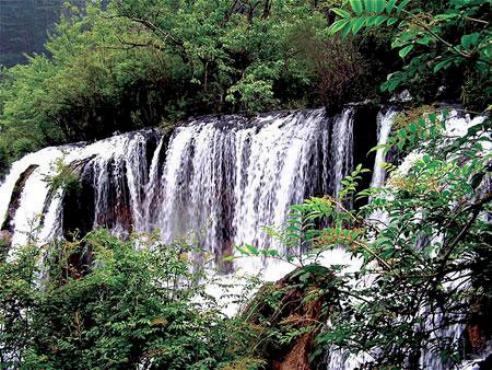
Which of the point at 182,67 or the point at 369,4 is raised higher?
the point at 182,67

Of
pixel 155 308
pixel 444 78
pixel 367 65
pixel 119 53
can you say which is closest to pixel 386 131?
pixel 444 78

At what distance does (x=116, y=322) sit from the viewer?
15.1 feet

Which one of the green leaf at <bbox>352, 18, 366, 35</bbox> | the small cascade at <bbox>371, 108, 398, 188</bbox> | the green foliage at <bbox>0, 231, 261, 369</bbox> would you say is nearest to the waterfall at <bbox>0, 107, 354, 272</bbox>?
the small cascade at <bbox>371, 108, 398, 188</bbox>

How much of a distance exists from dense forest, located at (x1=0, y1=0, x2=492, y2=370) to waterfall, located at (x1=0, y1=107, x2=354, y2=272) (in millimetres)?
56

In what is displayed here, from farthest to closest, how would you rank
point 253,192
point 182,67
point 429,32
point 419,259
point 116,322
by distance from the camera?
point 182,67 < point 253,192 < point 116,322 < point 419,259 < point 429,32

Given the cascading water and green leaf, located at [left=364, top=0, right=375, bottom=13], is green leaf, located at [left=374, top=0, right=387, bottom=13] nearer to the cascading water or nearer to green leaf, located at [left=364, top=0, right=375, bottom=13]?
green leaf, located at [left=364, top=0, right=375, bottom=13]

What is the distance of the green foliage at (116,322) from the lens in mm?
4438

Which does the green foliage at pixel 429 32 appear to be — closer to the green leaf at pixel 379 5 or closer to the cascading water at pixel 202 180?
the green leaf at pixel 379 5

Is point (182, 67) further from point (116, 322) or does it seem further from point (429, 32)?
point (429, 32)

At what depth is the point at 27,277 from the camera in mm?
5543

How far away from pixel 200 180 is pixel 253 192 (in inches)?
65.6

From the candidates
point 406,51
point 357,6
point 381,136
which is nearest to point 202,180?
point 381,136

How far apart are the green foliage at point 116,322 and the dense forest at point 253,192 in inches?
1.0

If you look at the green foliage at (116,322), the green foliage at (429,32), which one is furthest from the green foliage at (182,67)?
the green foliage at (429,32)
